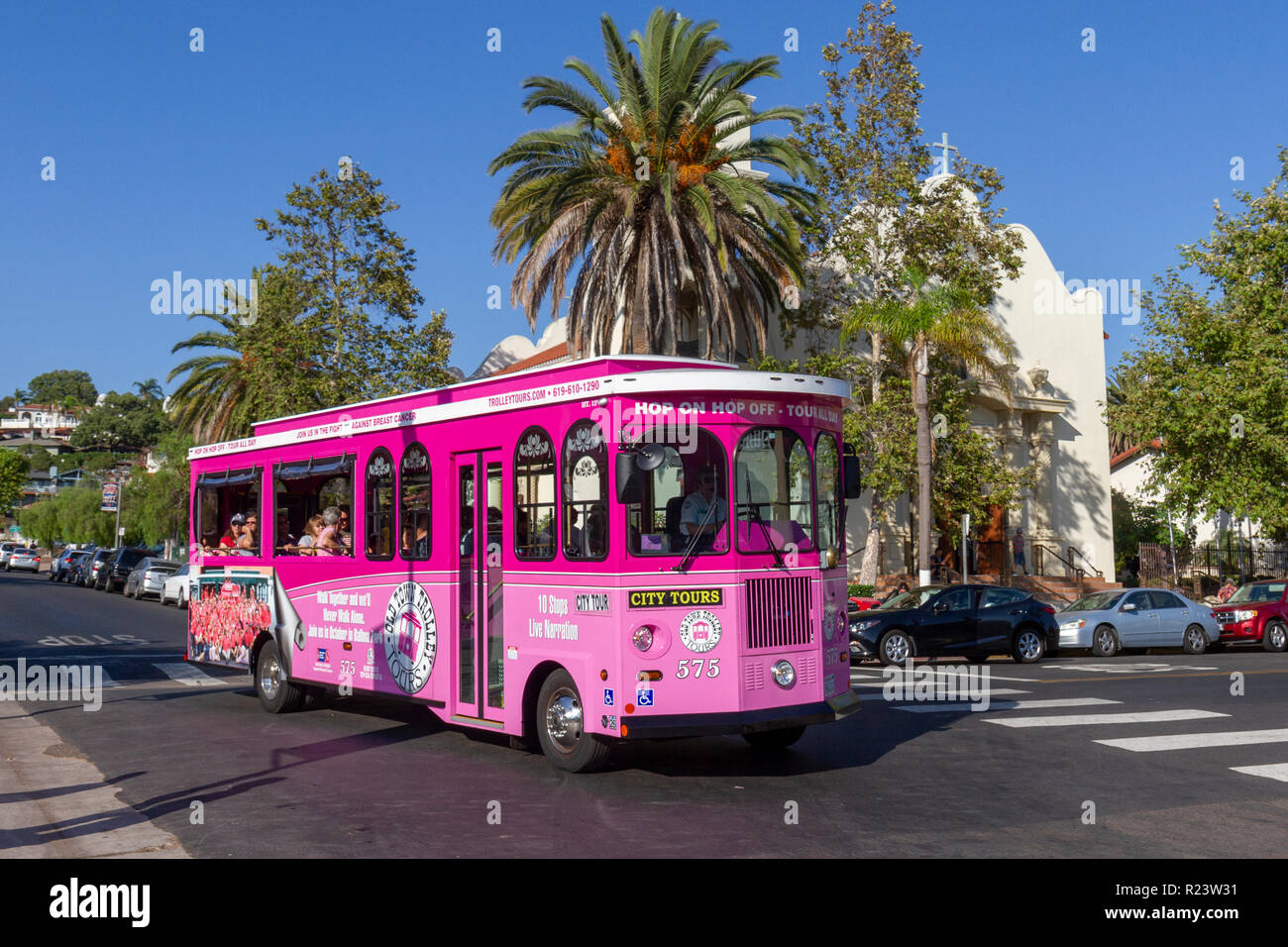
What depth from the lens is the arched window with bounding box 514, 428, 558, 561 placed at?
10078 millimetres

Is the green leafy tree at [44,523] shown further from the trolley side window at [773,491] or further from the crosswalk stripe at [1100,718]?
the trolley side window at [773,491]

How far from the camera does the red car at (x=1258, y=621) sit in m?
26.2

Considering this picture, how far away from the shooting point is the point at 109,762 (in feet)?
35.2

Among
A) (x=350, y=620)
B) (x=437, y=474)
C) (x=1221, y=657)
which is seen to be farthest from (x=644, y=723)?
(x=1221, y=657)

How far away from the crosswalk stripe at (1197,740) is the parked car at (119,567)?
39.5m

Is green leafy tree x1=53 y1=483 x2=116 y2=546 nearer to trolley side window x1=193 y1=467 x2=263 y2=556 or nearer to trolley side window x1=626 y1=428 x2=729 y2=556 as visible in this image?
trolley side window x1=193 y1=467 x2=263 y2=556

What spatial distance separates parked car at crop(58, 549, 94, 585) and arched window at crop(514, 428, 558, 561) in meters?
45.2

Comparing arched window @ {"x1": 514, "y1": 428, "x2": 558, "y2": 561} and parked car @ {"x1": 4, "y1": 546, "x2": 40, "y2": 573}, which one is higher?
arched window @ {"x1": 514, "y1": 428, "x2": 558, "y2": 561}

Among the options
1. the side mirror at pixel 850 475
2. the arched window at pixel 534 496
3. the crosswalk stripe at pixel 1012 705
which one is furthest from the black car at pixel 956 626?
the arched window at pixel 534 496

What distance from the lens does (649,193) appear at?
2639 centimetres

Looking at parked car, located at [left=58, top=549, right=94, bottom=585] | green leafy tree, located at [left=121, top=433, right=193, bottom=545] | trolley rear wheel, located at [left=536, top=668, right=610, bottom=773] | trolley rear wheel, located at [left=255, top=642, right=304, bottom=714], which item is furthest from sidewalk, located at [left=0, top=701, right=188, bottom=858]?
parked car, located at [left=58, top=549, right=94, bottom=585]

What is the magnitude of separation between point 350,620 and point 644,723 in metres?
4.73

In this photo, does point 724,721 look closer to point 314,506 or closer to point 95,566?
point 314,506

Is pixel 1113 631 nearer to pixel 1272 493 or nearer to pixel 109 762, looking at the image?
pixel 1272 493
